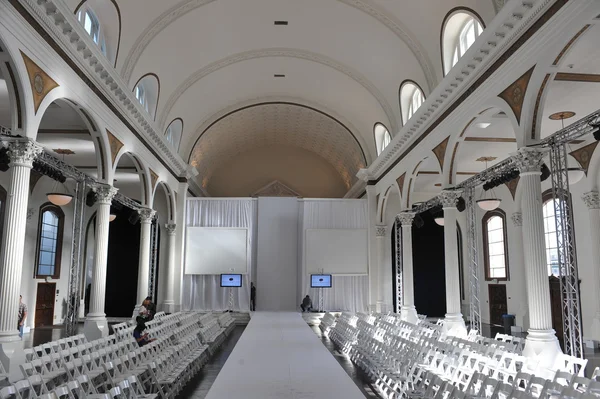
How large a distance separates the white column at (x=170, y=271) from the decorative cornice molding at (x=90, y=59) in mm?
6409

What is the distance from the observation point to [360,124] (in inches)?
981

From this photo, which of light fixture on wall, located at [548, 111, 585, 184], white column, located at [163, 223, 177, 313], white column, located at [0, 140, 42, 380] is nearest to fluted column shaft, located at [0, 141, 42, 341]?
white column, located at [0, 140, 42, 380]

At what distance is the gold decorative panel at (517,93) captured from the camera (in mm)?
10305

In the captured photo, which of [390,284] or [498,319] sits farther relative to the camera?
[390,284]

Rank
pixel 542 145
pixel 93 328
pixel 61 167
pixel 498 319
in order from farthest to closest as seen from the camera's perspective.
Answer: pixel 498 319 < pixel 93 328 < pixel 61 167 < pixel 542 145

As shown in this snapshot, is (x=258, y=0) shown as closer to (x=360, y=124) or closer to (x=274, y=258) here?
(x=360, y=124)

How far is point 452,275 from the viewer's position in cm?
1527

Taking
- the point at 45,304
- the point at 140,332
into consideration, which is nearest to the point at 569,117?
the point at 140,332

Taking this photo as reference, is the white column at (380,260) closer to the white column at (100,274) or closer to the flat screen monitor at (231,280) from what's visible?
the flat screen monitor at (231,280)

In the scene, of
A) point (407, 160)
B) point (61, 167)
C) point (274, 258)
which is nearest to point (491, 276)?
point (407, 160)

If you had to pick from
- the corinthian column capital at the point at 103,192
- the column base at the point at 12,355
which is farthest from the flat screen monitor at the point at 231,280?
the column base at the point at 12,355

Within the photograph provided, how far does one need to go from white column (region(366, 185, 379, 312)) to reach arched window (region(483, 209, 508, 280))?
17.8 feet

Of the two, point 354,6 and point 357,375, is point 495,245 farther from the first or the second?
point 357,375

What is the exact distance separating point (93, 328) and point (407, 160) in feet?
41.2
